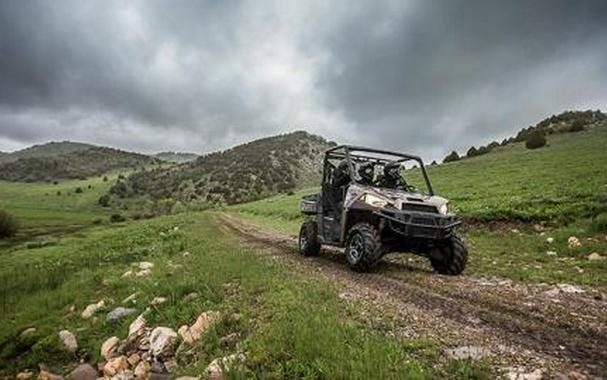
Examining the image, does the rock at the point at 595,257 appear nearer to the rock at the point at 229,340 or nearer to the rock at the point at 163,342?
the rock at the point at 229,340

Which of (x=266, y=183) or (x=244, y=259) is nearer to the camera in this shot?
(x=244, y=259)

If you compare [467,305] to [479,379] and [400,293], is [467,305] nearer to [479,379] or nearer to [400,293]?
[400,293]

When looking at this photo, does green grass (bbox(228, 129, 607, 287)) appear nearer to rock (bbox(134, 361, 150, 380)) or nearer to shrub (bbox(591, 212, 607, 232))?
shrub (bbox(591, 212, 607, 232))

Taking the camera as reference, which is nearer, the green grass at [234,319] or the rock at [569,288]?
the green grass at [234,319]

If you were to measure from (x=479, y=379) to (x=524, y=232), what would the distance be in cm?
1338

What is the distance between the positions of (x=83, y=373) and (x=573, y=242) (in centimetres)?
1254

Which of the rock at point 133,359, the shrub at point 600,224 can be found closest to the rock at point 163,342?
the rock at point 133,359

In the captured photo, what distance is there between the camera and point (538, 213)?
1739 centimetres

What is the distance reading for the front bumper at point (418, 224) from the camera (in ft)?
35.3

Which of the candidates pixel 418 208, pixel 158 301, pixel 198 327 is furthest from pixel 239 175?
pixel 198 327

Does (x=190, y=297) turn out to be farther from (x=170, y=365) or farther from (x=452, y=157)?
(x=452, y=157)

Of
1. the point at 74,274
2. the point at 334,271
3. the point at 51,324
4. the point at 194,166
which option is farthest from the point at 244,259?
the point at 194,166

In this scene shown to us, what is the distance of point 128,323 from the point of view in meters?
9.82

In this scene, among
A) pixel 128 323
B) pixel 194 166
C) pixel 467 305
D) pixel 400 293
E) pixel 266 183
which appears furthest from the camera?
pixel 194 166
